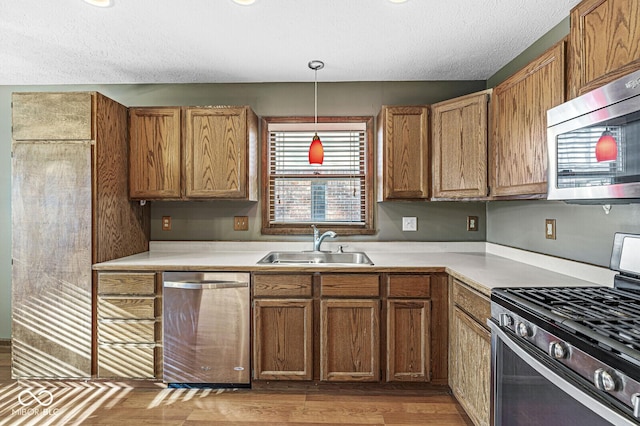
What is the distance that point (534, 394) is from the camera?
1.32 metres

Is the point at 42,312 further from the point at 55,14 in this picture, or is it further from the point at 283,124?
the point at 283,124

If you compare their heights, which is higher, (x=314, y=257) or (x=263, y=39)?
(x=263, y=39)

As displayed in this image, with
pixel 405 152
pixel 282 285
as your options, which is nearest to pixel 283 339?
pixel 282 285

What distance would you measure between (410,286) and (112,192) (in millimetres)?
2216

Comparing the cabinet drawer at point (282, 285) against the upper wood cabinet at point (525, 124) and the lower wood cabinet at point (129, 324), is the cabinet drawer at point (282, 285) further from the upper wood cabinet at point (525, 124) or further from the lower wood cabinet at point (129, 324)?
the upper wood cabinet at point (525, 124)

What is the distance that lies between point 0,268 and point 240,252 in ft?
6.97

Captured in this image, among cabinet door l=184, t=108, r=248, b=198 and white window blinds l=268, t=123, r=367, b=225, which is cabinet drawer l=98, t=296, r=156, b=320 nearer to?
cabinet door l=184, t=108, r=248, b=198

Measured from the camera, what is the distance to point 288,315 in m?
2.43

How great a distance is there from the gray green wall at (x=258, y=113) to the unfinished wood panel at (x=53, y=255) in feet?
2.44

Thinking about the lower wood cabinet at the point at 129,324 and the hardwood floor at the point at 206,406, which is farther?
the lower wood cabinet at the point at 129,324

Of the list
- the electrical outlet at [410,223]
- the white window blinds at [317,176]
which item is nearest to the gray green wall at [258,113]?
the electrical outlet at [410,223]

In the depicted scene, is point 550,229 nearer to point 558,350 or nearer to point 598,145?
point 598,145

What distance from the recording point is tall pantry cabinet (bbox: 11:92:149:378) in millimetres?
2459

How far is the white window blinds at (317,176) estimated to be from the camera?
3160 millimetres
